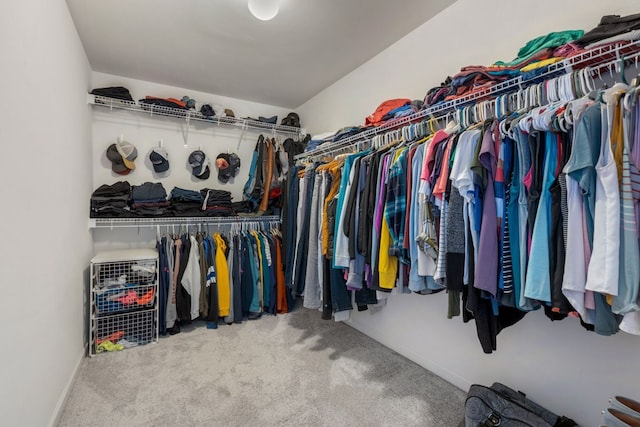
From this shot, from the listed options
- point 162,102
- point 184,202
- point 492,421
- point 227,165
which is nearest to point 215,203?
point 184,202

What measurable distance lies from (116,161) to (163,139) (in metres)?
0.51

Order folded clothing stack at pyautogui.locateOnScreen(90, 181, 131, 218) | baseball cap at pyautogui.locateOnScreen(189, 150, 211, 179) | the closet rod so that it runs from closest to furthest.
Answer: the closet rod
folded clothing stack at pyautogui.locateOnScreen(90, 181, 131, 218)
baseball cap at pyautogui.locateOnScreen(189, 150, 211, 179)

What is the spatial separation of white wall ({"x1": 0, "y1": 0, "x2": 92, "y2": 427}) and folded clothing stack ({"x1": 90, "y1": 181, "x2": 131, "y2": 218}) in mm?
412

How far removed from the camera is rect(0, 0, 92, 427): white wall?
1.08 meters

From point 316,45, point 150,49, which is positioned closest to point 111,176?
point 150,49

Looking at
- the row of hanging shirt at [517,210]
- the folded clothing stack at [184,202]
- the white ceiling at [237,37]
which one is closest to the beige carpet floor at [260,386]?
the row of hanging shirt at [517,210]

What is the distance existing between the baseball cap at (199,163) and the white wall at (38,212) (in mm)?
1089

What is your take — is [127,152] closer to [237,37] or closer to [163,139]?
[163,139]

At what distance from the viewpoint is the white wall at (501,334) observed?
128cm

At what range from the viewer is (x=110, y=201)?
8.34 feet

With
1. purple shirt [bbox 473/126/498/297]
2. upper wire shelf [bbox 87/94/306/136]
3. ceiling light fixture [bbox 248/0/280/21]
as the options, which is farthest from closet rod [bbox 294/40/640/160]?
upper wire shelf [bbox 87/94/306/136]

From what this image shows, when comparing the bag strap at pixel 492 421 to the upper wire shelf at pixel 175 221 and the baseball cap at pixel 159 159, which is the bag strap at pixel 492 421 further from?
the baseball cap at pixel 159 159

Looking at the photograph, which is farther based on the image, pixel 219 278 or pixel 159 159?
pixel 159 159

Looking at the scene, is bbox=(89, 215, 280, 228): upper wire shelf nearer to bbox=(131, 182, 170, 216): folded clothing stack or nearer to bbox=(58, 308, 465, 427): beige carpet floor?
bbox=(131, 182, 170, 216): folded clothing stack
